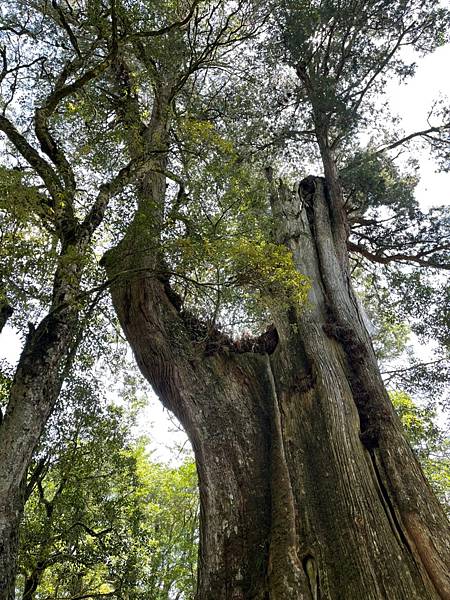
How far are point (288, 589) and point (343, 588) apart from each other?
43 centimetres

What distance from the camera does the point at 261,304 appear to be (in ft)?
20.0

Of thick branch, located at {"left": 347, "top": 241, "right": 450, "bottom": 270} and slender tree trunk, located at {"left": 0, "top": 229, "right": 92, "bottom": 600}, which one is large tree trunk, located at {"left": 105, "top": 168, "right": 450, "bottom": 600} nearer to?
slender tree trunk, located at {"left": 0, "top": 229, "right": 92, "bottom": 600}

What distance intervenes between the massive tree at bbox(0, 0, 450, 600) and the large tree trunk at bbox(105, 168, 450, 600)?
19 millimetres

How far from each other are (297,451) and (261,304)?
2.02 m

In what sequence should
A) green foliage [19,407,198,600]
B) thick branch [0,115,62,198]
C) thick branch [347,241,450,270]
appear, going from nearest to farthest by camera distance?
thick branch [0,115,62,198], green foliage [19,407,198,600], thick branch [347,241,450,270]

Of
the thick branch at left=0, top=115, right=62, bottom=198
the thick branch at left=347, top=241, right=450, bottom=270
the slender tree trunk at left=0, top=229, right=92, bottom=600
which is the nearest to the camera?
the slender tree trunk at left=0, top=229, right=92, bottom=600

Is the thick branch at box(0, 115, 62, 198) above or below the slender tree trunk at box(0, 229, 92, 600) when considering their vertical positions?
above

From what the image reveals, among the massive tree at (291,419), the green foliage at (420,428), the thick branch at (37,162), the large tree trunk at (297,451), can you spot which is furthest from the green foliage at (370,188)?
the thick branch at (37,162)

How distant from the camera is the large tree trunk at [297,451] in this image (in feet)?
12.2

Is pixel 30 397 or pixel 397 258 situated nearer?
pixel 30 397

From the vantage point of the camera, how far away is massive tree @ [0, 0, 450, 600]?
156 inches

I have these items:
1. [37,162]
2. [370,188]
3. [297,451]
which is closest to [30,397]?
[297,451]

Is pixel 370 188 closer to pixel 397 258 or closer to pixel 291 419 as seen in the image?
pixel 397 258

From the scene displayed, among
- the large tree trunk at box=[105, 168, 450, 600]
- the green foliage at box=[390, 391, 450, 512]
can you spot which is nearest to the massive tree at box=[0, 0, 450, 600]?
the large tree trunk at box=[105, 168, 450, 600]
